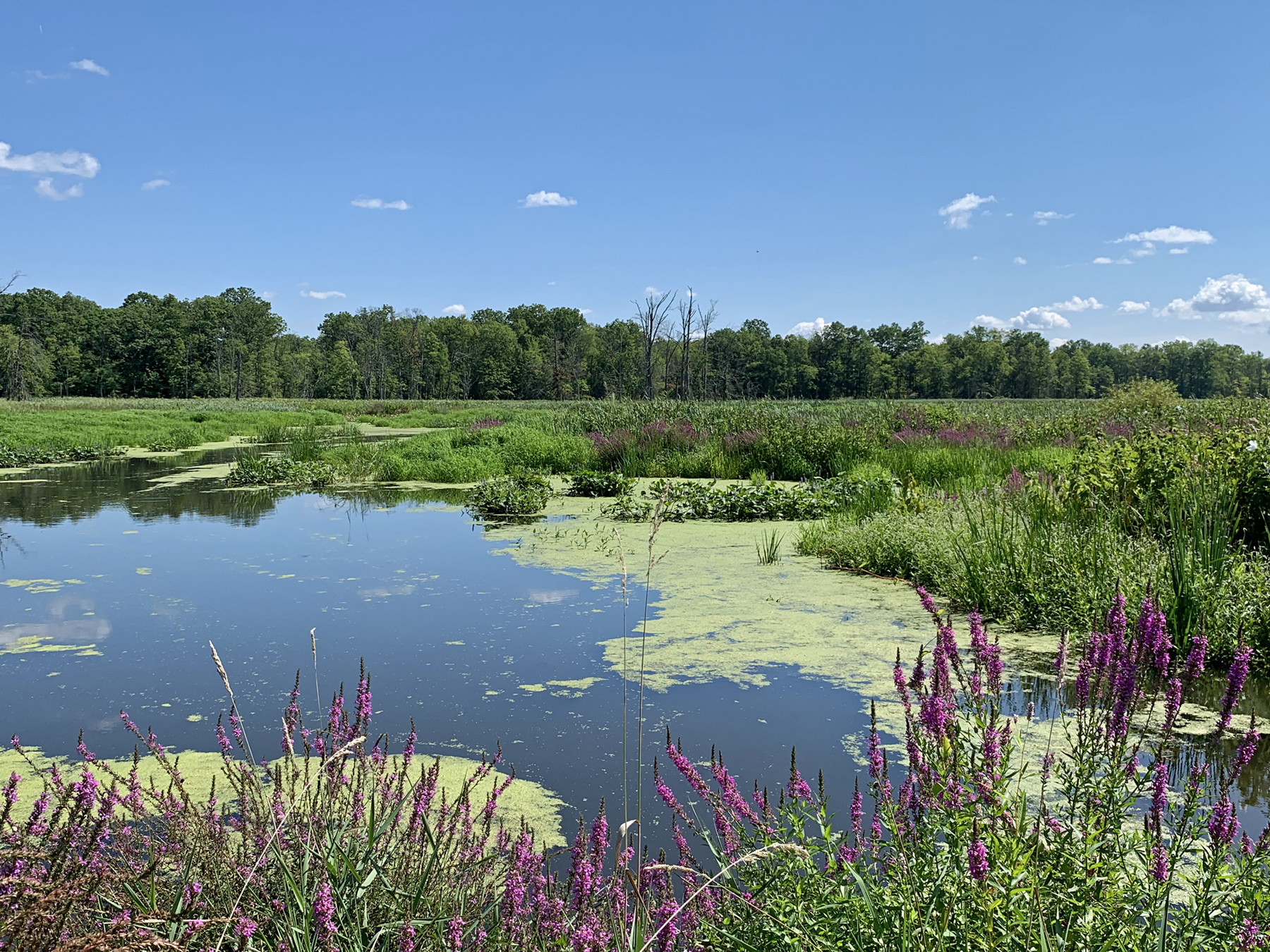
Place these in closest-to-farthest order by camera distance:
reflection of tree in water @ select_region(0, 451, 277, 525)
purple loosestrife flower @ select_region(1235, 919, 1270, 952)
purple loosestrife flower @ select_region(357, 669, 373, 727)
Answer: purple loosestrife flower @ select_region(1235, 919, 1270, 952) → purple loosestrife flower @ select_region(357, 669, 373, 727) → reflection of tree in water @ select_region(0, 451, 277, 525)

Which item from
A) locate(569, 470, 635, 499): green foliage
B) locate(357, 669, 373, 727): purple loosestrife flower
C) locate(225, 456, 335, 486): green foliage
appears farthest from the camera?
locate(225, 456, 335, 486): green foliage

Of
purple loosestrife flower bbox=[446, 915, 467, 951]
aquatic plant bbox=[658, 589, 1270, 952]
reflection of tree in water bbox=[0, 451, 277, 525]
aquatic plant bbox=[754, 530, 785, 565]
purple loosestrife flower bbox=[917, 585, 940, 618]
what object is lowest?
reflection of tree in water bbox=[0, 451, 277, 525]

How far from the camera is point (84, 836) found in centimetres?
195

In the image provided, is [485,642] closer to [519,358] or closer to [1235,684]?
[1235,684]

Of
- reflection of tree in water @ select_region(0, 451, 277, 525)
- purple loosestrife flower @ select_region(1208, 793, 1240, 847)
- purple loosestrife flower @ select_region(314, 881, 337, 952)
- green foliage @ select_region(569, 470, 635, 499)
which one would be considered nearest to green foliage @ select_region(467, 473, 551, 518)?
green foliage @ select_region(569, 470, 635, 499)

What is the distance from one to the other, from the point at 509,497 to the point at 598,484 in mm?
1840

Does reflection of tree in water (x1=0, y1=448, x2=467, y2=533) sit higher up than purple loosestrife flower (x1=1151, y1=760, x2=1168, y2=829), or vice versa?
purple loosestrife flower (x1=1151, y1=760, x2=1168, y2=829)

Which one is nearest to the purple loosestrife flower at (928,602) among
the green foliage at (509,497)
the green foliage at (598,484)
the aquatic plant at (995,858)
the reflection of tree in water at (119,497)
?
the aquatic plant at (995,858)

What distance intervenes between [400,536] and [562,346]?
2936 inches

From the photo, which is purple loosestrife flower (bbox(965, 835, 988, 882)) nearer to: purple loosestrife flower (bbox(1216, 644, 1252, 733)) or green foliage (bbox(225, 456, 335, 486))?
purple loosestrife flower (bbox(1216, 644, 1252, 733))

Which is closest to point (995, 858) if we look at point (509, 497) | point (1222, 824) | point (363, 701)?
point (1222, 824)

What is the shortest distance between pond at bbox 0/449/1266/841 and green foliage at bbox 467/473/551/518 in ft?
4.69

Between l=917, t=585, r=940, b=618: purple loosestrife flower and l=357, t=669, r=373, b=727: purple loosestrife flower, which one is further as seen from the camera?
l=357, t=669, r=373, b=727: purple loosestrife flower

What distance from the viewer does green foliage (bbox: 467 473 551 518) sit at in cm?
1108
